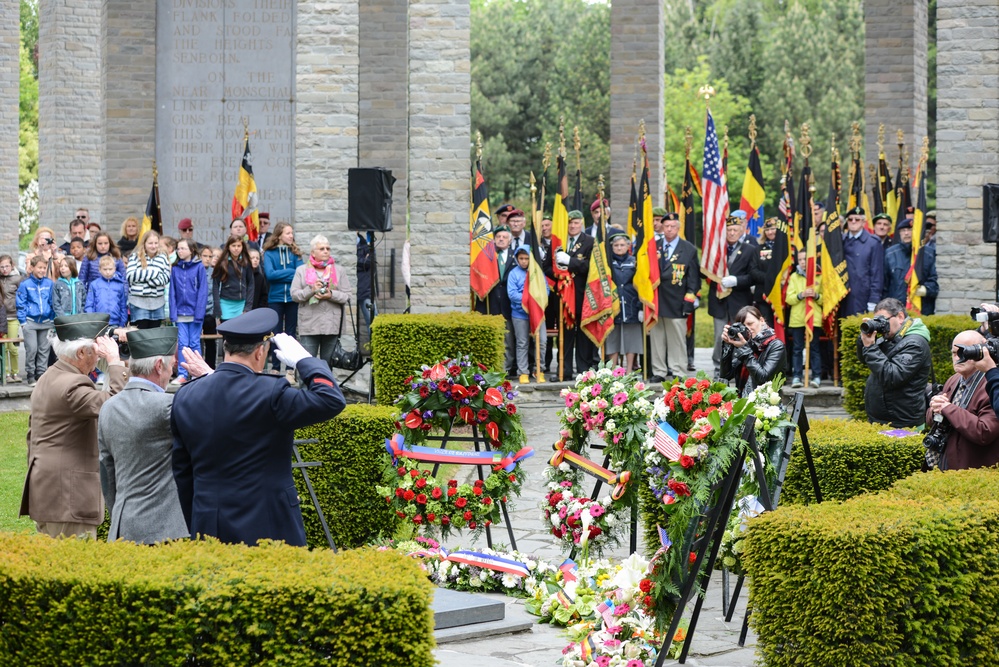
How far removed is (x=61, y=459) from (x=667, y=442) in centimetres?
337

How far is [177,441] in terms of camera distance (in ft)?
20.7


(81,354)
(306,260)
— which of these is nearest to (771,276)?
(306,260)

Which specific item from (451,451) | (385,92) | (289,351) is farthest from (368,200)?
(289,351)

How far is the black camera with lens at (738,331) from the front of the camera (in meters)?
10.1

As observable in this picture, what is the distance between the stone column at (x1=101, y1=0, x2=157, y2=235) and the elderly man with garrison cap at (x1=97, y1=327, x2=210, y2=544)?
16040 mm

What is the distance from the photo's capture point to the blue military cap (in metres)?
6.12

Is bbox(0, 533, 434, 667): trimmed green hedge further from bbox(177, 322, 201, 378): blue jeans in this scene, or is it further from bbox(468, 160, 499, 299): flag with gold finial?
bbox(468, 160, 499, 299): flag with gold finial

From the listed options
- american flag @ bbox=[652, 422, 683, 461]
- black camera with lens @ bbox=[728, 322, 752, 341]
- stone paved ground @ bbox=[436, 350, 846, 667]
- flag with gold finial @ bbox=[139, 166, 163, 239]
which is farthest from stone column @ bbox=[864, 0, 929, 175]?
american flag @ bbox=[652, 422, 683, 461]

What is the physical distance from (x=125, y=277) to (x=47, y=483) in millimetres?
9692

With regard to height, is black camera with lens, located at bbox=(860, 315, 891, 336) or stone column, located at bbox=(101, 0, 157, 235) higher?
stone column, located at bbox=(101, 0, 157, 235)

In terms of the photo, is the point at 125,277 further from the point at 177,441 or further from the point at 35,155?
the point at 35,155

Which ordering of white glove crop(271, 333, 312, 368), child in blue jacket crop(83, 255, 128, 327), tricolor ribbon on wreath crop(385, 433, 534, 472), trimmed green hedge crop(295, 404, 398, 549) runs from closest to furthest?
white glove crop(271, 333, 312, 368)
tricolor ribbon on wreath crop(385, 433, 534, 472)
trimmed green hedge crop(295, 404, 398, 549)
child in blue jacket crop(83, 255, 128, 327)

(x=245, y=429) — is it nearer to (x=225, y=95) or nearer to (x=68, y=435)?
(x=68, y=435)

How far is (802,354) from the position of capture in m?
17.2
